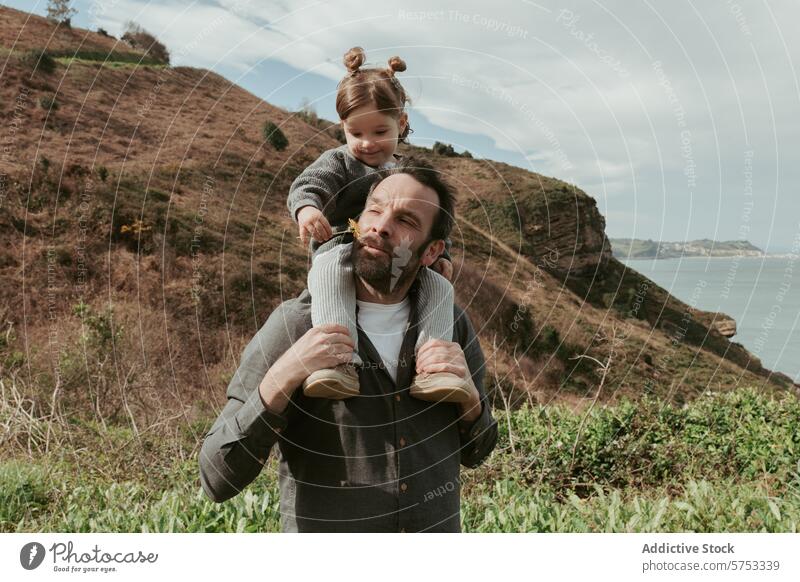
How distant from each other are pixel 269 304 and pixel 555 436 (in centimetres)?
1724

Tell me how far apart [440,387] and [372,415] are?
0.28 m

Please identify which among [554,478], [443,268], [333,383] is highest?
[443,268]

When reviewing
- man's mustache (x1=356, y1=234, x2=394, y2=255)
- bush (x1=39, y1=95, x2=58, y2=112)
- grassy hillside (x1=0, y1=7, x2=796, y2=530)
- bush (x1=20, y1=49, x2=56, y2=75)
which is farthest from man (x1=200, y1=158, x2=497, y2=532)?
bush (x1=20, y1=49, x2=56, y2=75)

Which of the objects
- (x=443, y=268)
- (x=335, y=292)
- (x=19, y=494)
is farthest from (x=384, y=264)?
(x=19, y=494)

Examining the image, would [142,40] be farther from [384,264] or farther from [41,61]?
[41,61]

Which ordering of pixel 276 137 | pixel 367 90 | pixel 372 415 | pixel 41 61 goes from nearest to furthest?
pixel 372 415
pixel 367 90
pixel 276 137
pixel 41 61

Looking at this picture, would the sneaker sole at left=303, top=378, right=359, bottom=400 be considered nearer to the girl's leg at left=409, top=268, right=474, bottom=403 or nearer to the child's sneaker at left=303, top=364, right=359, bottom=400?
the child's sneaker at left=303, top=364, right=359, bottom=400

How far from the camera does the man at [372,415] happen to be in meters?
2.05

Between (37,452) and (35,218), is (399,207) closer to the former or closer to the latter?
(37,452)

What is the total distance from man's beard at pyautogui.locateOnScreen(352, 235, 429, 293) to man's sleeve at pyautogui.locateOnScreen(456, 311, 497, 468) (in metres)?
0.29

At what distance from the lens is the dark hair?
89.6 inches

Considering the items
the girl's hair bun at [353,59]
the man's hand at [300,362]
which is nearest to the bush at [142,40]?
the girl's hair bun at [353,59]

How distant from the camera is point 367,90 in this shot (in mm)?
2562

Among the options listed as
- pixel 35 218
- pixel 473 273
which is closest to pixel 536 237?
pixel 473 273
